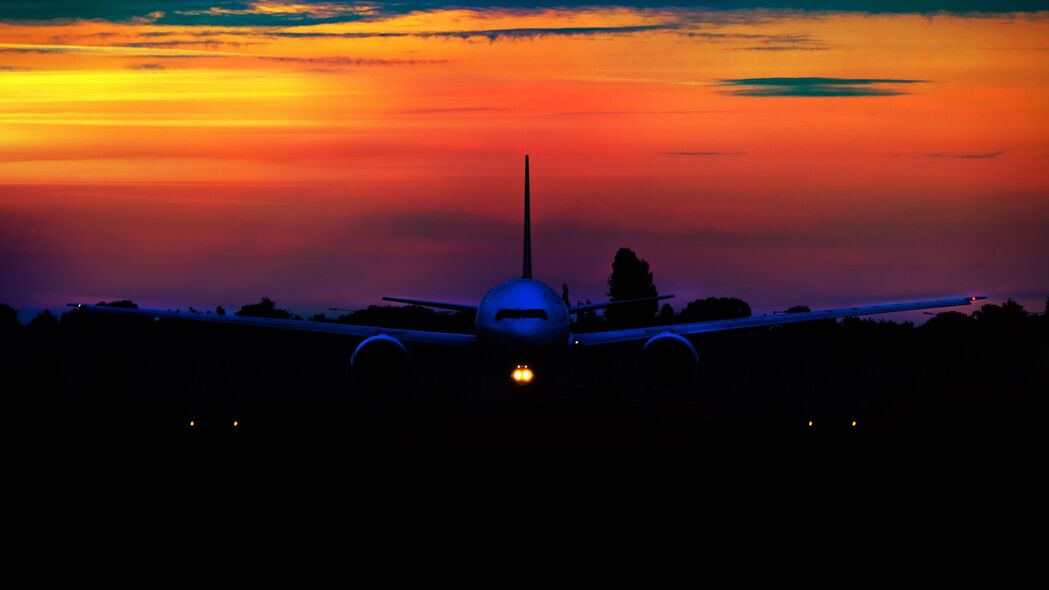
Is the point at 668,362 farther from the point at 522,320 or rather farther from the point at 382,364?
the point at 382,364

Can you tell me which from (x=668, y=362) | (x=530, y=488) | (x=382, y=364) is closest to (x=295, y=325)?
(x=382, y=364)

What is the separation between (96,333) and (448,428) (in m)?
52.4

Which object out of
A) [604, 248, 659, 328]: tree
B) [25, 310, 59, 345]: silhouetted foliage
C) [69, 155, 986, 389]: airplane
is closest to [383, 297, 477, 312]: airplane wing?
[69, 155, 986, 389]: airplane

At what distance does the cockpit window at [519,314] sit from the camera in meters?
33.4

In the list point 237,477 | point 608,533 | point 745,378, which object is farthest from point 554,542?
point 745,378

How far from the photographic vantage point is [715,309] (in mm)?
102250

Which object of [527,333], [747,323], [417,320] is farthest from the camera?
[417,320]

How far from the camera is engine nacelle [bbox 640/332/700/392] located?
34.5 meters

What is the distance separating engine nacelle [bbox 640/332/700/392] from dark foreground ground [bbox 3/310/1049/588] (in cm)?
91

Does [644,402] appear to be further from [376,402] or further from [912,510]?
[912,510]

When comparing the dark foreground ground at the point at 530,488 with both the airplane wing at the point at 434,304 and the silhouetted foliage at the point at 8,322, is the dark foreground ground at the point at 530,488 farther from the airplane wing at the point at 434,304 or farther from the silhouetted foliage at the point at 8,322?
the silhouetted foliage at the point at 8,322

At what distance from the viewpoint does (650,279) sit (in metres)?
106

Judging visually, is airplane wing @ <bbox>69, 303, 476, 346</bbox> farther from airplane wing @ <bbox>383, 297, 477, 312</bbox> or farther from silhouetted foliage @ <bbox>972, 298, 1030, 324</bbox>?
silhouetted foliage @ <bbox>972, 298, 1030, 324</bbox>

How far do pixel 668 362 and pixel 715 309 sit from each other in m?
68.5
